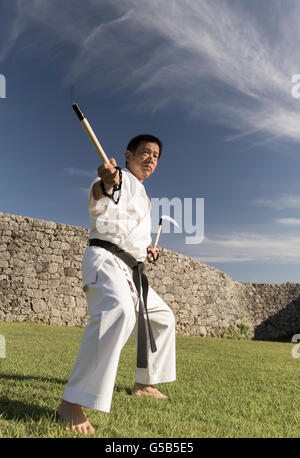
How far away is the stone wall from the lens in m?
12.2

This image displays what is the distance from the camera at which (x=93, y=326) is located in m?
2.28

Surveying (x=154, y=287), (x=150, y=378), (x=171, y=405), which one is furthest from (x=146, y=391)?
(x=154, y=287)

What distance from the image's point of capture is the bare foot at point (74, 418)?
7.00 ft

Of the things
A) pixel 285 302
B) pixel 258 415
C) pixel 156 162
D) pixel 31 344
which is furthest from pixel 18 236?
pixel 285 302

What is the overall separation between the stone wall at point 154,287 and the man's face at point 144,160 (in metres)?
9.95

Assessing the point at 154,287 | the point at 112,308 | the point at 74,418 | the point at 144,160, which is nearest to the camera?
the point at 74,418

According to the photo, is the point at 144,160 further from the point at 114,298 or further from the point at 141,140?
the point at 114,298

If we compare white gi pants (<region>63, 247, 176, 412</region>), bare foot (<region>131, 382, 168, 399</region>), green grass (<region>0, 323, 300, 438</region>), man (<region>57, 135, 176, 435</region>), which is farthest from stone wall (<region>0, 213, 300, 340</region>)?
white gi pants (<region>63, 247, 176, 412</region>)

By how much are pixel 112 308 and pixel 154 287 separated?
1288cm

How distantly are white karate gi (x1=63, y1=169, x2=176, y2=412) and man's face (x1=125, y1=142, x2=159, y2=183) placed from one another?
0.14m

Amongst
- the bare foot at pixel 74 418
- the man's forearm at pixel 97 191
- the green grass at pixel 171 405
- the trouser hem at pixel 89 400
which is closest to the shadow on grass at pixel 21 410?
the green grass at pixel 171 405

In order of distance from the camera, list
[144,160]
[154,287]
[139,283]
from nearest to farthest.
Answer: [139,283], [144,160], [154,287]

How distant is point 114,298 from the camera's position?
2.33m

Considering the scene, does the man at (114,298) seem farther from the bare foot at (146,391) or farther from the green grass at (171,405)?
the green grass at (171,405)
